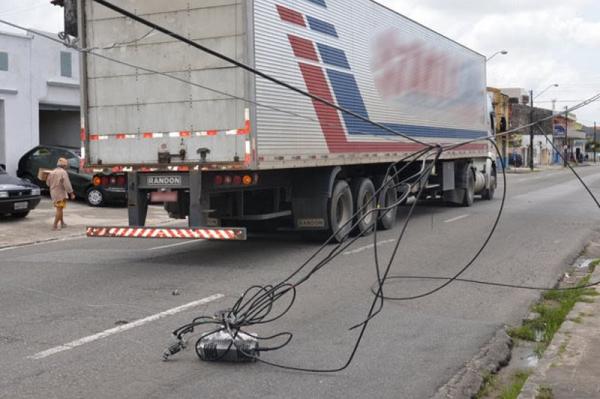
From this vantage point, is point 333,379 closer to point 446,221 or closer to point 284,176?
point 284,176

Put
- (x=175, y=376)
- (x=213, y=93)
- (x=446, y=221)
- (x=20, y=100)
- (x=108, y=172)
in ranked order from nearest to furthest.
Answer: (x=175, y=376) → (x=213, y=93) → (x=108, y=172) → (x=446, y=221) → (x=20, y=100)

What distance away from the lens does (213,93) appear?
33.2 ft

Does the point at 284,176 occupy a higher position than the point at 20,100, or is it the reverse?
the point at 20,100

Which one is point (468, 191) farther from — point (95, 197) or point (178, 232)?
point (178, 232)

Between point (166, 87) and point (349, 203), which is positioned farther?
point (349, 203)

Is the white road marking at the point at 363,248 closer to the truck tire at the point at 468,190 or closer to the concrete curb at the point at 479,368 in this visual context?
the concrete curb at the point at 479,368

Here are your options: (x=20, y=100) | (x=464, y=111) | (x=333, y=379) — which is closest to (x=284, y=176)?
(x=333, y=379)

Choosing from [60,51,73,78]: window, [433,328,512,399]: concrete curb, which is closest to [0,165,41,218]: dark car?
[60,51,73,78]: window

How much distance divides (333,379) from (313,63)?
728 cm

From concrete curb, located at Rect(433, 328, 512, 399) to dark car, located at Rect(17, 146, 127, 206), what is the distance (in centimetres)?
1456

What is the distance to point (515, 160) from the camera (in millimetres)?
69500

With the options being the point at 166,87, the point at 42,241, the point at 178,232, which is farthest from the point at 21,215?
the point at 178,232

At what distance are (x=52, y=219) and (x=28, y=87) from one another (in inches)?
280

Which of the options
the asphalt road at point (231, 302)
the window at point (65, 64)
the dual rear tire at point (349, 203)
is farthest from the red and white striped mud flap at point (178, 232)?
the window at point (65, 64)
